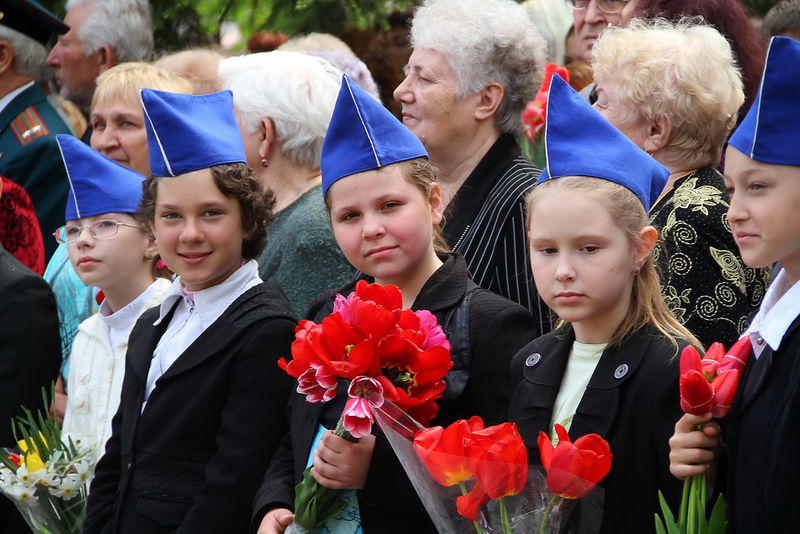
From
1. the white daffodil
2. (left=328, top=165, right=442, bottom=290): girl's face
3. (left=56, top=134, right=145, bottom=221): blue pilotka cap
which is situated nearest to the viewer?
(left=328, top=165, right=442, bottom=290): girl's face

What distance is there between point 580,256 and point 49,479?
7.40 ft

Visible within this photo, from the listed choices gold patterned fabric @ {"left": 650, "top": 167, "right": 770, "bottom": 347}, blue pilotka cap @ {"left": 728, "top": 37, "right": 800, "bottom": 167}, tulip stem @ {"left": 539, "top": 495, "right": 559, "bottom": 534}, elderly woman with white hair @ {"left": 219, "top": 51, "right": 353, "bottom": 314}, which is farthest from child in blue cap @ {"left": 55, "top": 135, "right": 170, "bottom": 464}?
blue pilotka cap @ {"left": 728, "top": 37, "right": 800, "bottom": 167}

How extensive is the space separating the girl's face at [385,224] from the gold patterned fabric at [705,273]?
761 millimetres

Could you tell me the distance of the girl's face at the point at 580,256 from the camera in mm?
3344

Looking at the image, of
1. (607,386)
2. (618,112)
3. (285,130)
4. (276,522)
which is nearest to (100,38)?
(285,130)

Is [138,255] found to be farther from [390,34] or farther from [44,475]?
[390,34]

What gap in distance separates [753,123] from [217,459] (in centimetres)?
207

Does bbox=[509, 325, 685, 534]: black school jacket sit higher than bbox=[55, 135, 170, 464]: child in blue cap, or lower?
higher

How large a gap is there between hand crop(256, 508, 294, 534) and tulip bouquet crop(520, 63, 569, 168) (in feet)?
6.95

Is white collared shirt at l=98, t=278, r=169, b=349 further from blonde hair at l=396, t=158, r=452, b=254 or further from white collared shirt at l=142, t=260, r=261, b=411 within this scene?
blonde hair at l=396, t=158, r=452, b=254

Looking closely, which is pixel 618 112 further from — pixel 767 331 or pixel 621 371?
pixel 767 331

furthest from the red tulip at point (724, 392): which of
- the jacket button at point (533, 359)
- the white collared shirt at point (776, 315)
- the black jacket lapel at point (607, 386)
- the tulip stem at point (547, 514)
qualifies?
the jacket button at point (533, 359)

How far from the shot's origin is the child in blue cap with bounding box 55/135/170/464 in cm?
490

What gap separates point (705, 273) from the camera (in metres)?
3.90
